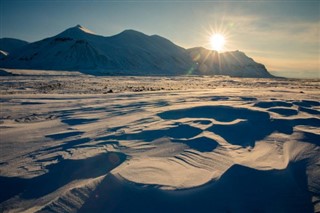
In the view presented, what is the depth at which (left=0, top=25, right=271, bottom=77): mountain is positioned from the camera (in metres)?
71.6

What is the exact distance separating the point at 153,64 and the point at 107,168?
282ft

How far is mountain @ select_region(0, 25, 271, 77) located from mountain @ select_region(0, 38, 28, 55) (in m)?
68.9

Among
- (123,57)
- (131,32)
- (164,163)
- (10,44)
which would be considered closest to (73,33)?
(123,57)

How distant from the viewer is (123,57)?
84000 millimetres

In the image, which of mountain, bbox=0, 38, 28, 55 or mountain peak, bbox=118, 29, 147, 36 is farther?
mountain, bbox=0, 38, 28, 55

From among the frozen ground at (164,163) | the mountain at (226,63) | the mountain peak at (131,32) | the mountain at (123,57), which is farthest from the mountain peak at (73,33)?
the frozen ground at (164,163)

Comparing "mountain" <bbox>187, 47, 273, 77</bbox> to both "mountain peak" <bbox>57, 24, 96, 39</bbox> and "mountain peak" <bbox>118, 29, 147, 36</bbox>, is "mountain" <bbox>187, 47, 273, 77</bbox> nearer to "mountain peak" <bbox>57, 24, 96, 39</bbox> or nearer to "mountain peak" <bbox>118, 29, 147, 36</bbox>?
"mountain peak" <bbox>118, 29, 147, 36</bbox>

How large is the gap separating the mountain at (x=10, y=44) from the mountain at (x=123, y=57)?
68.9m

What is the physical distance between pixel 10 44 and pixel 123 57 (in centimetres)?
10625

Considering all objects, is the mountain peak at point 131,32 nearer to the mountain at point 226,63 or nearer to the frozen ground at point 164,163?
the mountain at point 226,63

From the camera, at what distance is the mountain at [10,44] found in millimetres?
142812

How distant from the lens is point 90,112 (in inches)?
236

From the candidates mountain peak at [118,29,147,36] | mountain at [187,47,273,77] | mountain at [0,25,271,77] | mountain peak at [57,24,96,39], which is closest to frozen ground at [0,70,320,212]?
mountain at [0,25,271,77]

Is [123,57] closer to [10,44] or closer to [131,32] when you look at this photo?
[131,32]
